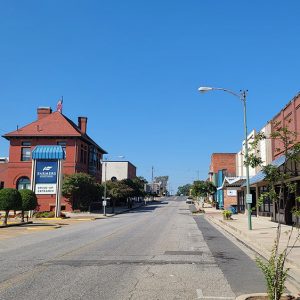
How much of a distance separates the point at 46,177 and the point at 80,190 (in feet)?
36.4

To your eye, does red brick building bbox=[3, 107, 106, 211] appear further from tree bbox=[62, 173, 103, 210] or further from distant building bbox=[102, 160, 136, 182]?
distant building bbox=[102, 160, 136, 182]

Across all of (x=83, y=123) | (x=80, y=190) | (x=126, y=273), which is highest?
(x=83, y=123)

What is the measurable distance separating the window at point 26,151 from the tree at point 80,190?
31.7 feet

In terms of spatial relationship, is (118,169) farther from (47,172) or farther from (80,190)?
(47,172)

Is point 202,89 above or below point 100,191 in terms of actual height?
above

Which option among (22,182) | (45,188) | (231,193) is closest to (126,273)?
(45,188)

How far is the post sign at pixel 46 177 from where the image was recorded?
162 feet

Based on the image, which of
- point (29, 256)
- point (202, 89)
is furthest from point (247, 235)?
point (29, 256)

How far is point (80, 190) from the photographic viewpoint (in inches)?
2375

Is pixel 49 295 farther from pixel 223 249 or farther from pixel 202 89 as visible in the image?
pixel 202 89

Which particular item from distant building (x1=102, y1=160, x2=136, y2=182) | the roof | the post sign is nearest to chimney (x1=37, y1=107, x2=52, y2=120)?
the roof

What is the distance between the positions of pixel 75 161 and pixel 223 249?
5170 cm

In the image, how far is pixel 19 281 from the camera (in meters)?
10.1

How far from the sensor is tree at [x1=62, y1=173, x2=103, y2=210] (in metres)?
59.5
